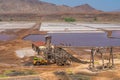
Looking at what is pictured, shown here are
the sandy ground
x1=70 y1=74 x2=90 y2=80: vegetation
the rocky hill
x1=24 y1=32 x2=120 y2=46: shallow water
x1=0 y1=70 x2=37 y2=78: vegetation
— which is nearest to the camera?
x1=70 y1=74 x2=90 y2=80: vegetation

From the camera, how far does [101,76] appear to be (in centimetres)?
2311

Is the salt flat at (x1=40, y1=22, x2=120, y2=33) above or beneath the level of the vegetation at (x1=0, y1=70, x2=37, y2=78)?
beneath

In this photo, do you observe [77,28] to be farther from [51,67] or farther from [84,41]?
[51,67]

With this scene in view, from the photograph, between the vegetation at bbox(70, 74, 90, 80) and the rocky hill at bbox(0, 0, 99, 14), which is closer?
the vegetation at bbox(70, 74, 90, 80)

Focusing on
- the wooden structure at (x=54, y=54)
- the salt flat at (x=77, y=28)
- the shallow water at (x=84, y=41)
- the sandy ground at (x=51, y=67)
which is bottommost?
the salt flat at (x=77, y=28)

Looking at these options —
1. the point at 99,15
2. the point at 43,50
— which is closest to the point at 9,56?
the point at 43,50

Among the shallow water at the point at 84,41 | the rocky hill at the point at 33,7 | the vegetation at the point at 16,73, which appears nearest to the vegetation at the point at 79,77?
the vegetation at the point at 16,73

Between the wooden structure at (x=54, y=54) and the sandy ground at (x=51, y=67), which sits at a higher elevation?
the wooden structure at (x=54, y=54)

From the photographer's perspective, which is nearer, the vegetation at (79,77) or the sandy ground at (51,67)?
the vegetation at (79,77)

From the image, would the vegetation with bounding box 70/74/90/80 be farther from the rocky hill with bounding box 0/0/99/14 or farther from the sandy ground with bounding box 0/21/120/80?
the rocky hill with bounding box 0/0/99/14

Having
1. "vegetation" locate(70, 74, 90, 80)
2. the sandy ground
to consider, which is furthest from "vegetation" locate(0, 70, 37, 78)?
"vegetation" locate(70, 74, 90, 80)

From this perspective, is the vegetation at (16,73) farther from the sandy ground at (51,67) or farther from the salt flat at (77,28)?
the salt flat at (77,28)

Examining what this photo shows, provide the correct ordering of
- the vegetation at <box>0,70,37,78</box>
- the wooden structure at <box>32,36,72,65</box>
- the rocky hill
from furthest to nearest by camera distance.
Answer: the rocky hill < the wooden structure at <box>32,36,72,65</box> < the vegetation at <box>0,70,37,78</box>

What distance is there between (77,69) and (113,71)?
115 inches
